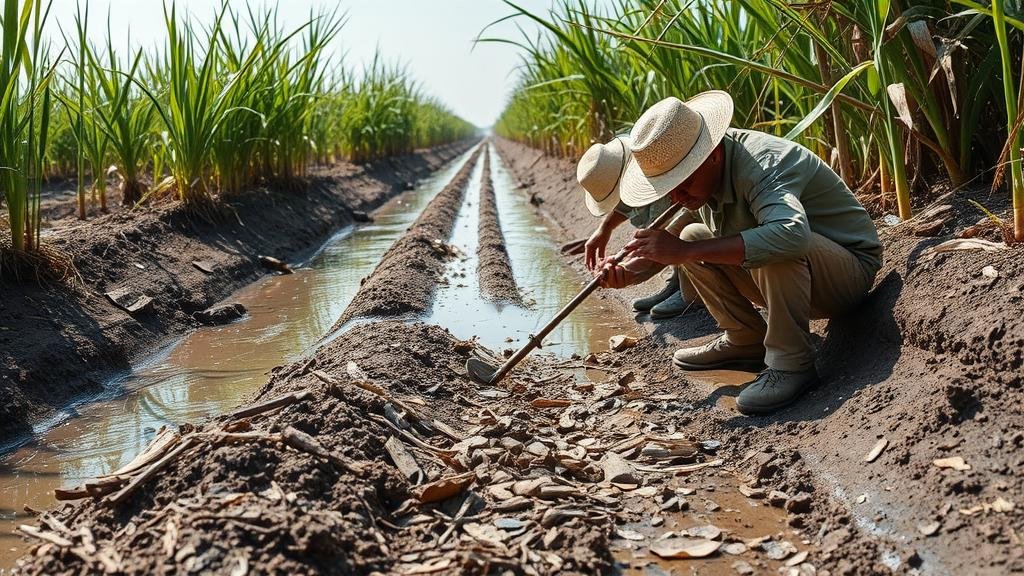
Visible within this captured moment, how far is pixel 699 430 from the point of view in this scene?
8.89ft

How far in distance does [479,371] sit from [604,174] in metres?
0.91

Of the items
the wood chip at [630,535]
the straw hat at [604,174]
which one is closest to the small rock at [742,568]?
the wood chip at [630,535]

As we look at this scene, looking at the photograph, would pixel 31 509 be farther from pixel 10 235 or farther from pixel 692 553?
pixel 10 235

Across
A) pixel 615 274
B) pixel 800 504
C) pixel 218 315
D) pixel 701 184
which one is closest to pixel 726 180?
pixel 701 184

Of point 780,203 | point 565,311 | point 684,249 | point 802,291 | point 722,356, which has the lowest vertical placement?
point 722,356

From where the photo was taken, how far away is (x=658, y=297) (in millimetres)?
4184

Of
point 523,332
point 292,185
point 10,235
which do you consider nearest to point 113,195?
point 292,185

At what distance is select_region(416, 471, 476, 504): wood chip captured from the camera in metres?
2.09

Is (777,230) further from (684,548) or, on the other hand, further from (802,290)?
(684,548)

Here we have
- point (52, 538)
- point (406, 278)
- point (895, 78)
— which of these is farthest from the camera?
point (406, 278)

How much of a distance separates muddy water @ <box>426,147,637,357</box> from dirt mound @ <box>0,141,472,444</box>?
1.41 meters

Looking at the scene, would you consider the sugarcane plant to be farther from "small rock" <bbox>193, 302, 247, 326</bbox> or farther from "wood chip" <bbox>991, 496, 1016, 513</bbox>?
"wood chip" <bbox>991, 496, 1016, 513</bbox>

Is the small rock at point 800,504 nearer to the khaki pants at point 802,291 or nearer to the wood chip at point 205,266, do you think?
the khaki pants at point 802,291

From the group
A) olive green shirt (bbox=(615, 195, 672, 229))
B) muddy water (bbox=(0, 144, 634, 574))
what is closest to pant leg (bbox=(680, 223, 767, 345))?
olive green shirt (bbox=(615, 195, 672, 229))
